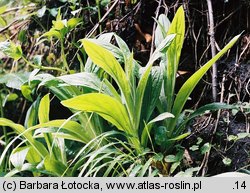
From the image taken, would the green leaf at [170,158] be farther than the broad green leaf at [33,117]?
No

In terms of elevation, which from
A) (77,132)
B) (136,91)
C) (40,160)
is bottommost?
(40,160)

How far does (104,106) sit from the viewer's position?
3.50 feet

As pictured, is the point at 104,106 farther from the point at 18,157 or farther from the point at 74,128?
the point at 18,157

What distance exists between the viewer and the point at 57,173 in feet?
3.87

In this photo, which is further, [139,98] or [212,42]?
[212,42]

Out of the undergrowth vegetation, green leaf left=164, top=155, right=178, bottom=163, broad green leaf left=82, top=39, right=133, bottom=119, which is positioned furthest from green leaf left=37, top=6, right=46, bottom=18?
green leaf left=164, top=155, right=178, bottom=163

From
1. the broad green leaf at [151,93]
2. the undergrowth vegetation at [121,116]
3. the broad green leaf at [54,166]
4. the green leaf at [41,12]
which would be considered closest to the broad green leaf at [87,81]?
the undergrowth vegetation at [121,116]

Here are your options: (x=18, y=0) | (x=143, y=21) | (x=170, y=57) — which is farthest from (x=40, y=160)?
(x=18, y=0)

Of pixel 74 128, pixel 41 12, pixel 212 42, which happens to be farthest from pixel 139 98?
pixel 41 12

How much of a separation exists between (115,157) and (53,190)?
0.23 m

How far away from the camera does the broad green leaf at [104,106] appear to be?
103 centimetres

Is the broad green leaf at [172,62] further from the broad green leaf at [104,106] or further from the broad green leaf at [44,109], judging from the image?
the broad green leaf at [44,109]

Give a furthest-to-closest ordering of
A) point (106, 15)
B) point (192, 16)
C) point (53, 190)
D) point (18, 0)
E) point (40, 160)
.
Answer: point (18, 0) → point (106, 15) → point (192, 16) → point (40, 160) → point (53, 190)

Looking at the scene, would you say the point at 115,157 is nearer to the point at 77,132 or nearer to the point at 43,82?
the point at 77,132
